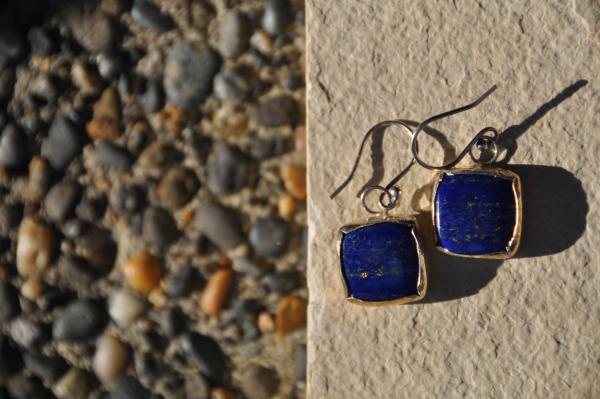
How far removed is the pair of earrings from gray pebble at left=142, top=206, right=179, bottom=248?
1.21ft

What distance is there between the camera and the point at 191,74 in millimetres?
1411

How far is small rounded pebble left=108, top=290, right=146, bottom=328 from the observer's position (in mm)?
1402

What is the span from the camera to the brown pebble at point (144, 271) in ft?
4.57

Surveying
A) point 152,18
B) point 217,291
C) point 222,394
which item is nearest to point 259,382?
point 222,394

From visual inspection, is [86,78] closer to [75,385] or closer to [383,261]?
[75,385]

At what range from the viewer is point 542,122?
1.22 meters

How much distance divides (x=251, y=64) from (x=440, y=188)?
0.46 m

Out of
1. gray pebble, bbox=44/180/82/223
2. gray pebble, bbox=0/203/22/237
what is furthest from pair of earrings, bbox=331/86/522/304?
gray pebble, bbox=0/203/22/237

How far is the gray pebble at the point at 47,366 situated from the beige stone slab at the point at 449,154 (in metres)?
0.50

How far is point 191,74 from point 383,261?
0.53 meters

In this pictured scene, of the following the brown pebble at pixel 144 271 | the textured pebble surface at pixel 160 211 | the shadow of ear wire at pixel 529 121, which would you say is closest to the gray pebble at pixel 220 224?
the textured pebble surface at pixel 160 211

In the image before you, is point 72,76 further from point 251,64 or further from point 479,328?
point 479,328

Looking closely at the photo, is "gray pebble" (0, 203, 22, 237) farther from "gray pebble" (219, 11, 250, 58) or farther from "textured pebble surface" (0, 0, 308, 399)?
"gray pebble" (219, 11, 250, 58)

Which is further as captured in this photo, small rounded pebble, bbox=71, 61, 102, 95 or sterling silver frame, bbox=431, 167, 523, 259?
small rounded pebble, bbox=71, 61, 102, 95
